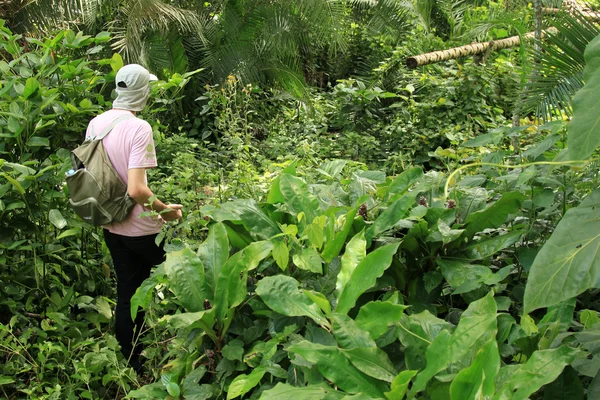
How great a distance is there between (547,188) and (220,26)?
7.66 metres

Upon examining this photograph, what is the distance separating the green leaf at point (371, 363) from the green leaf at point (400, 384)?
0.07 meters

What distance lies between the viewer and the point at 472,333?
1.34 metres

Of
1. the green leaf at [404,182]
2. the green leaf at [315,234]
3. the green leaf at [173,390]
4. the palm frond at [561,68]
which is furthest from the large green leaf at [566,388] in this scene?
the palm frond at [561,68]

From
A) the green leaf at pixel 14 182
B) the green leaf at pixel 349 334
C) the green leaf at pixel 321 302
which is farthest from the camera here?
the green leaf at pixel 14 182

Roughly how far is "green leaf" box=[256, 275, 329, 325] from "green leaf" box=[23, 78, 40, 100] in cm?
240

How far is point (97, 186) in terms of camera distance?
3217mm

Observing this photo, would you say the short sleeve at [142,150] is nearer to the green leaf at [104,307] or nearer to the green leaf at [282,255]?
the green leaf at [104,307]

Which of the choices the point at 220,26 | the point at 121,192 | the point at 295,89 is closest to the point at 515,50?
the point at 295,89

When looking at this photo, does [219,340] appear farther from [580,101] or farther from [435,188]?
[580,101]

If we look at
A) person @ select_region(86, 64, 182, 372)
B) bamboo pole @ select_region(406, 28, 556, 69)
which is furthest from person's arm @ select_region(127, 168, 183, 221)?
bamboo pole @ select_region(406, 28, 556, 69)

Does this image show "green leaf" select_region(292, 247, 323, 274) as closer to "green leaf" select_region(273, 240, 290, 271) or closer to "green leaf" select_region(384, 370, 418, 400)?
"green leaf" select_region(273, 240, 290, 271)

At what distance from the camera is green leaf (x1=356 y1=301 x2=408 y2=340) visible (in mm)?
1443

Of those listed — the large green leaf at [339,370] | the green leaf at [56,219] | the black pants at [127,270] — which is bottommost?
the black pants at [127,270]

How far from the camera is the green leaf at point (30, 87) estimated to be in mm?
3400
